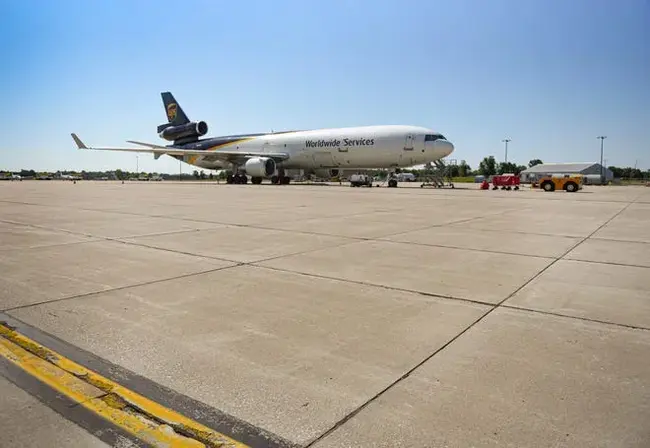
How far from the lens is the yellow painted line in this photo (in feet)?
7.46

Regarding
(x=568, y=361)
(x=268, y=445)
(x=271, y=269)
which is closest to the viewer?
(x=268, y=445)

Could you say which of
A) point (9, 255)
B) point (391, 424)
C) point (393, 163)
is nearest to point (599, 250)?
point (391, 424)

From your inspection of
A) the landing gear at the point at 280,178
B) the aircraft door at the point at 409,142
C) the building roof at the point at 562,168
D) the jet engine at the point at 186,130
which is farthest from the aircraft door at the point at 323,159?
the building roof at the point at 562,168

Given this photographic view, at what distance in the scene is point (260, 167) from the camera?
3897cm

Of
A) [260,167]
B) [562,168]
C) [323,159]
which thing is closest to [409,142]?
[323,159]

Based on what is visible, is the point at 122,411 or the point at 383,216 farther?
the point at 383,216

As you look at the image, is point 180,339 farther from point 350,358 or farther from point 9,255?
point 9,255

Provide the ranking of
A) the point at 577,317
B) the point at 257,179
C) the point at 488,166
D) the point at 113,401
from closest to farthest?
the point at 113,401 < the point at 577,317 < the point at 257,179 < the point at 488,166

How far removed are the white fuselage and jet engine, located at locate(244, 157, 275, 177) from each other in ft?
5.81

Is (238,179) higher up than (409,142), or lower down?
lower down

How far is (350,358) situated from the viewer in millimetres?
3201

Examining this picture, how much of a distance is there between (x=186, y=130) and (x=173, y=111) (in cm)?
426

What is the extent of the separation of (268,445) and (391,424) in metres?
0.65

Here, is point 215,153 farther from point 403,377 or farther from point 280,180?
point 403,377
